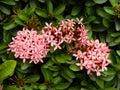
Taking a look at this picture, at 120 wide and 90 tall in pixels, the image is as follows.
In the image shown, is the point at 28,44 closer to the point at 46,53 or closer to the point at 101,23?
the point at 46,53

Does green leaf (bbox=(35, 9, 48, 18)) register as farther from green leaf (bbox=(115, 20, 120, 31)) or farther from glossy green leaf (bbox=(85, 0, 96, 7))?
green leaf (bbox=(115, 20, 120, 31))

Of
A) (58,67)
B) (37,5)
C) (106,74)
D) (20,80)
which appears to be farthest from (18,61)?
(106,74)

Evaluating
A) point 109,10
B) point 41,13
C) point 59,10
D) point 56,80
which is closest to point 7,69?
point 56,80

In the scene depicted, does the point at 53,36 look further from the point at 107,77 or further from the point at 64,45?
the point at 107,77

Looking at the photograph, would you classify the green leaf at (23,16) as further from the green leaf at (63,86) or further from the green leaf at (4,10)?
the green leaf at (63,86)

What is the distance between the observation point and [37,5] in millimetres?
2781

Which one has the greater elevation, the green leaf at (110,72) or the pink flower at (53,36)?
the pink flower at (53,36)

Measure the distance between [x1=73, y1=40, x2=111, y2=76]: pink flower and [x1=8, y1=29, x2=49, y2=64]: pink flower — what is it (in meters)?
0.25

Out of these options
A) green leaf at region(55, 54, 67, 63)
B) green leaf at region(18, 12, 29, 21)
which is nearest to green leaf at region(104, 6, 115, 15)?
green leaf at region(55, 54, 67, 63)

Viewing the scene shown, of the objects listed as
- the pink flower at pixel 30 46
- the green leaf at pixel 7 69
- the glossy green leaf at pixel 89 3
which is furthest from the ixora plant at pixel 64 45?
the glossy green leaf at pixel 89 3

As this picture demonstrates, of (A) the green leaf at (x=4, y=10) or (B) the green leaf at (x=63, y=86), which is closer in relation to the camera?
(B) the green leaf at (x=63, y=86)

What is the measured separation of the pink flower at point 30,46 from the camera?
8.04ft

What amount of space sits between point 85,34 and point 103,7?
1.00 feet

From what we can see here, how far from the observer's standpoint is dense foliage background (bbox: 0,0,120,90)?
255 centimetres
